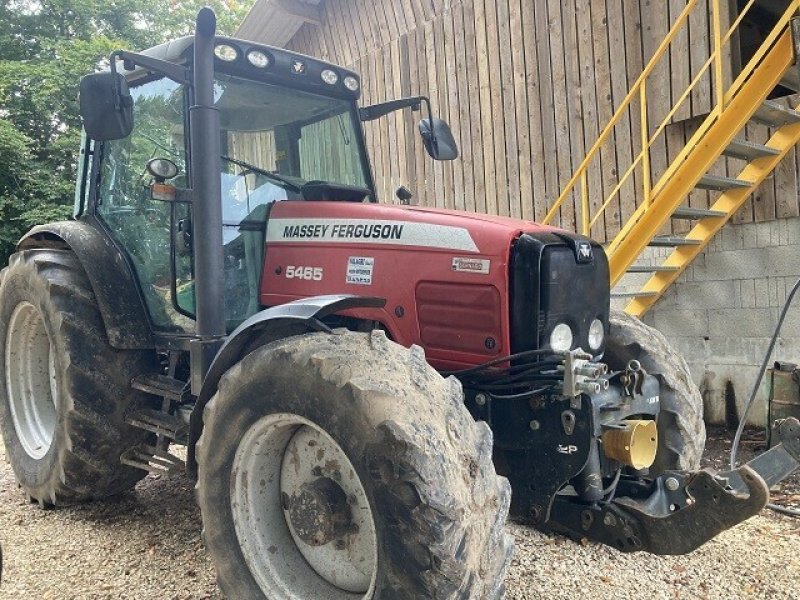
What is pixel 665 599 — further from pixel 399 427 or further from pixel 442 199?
pixel 442 199

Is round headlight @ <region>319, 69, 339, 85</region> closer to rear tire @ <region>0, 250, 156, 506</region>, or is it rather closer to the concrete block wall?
rear tire @ <region>0, 250, 156, 506</region>

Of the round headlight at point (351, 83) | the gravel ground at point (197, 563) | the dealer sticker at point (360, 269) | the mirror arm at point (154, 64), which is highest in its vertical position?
the round headlight at point (351, 83)

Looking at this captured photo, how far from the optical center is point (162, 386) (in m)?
3.60

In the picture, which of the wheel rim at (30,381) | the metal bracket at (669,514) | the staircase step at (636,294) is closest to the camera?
the metal bracket at (669,514)

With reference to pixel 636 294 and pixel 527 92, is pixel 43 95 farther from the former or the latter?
pixel 636 294

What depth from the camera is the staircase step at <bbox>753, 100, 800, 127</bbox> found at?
490 cm

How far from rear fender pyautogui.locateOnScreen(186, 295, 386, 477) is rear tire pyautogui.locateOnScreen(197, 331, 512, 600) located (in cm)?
12

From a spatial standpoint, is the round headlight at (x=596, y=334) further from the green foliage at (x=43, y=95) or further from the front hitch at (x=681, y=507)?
the green foliage at (x=43, y=95)

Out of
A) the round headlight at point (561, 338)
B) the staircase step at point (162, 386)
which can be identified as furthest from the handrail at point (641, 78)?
the staircase step at point (162, 386)

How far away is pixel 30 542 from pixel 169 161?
2.09m

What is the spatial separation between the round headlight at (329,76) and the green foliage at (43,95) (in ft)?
36.6

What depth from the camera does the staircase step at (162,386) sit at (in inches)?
136

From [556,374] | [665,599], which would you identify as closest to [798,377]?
[665,599]

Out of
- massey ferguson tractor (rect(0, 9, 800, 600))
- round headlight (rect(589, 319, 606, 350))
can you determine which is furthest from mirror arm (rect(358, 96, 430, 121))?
round headlight (rect(589, 319, 606, 350))
